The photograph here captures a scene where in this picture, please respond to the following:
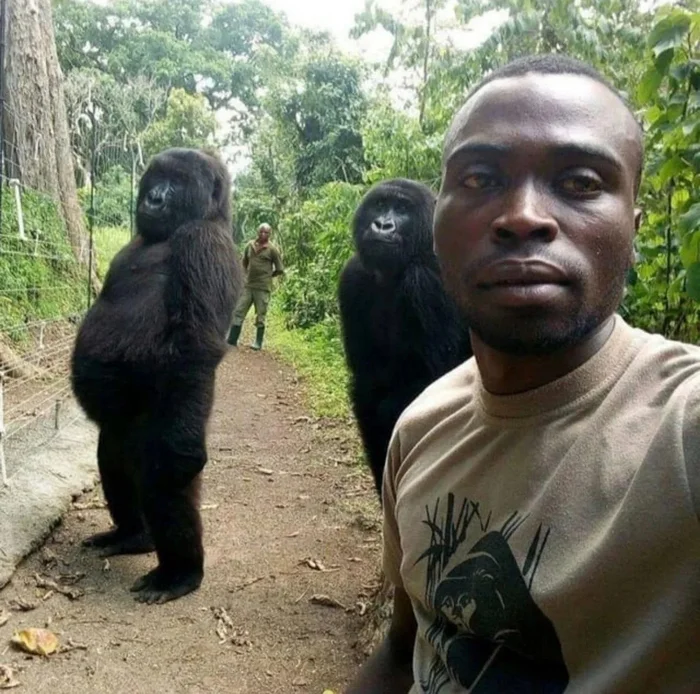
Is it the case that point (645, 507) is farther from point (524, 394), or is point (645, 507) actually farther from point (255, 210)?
point (255, 210)

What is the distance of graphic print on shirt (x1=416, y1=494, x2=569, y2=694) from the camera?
104cm

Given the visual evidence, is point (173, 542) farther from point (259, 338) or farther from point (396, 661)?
point (259, 338)

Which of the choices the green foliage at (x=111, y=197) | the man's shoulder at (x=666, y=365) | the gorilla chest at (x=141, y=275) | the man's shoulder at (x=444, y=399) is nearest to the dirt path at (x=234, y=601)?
the gorilla chest at (x=141, y=275)

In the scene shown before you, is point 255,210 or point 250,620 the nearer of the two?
point 250,620

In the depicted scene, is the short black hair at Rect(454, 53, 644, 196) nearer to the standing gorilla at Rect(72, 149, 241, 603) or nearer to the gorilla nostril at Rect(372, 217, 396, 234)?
the standing gorilla at Rect(72, 149, 241, 603)

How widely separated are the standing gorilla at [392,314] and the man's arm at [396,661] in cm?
225

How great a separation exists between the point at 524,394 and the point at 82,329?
3.16 metres

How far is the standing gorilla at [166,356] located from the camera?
363 cm

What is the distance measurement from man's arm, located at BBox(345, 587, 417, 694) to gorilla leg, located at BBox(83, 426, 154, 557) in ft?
8.62

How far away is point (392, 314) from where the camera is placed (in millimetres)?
4035

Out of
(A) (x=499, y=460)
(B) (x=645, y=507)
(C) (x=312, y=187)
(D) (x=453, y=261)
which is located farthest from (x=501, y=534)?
(C) (x=312, y=187)

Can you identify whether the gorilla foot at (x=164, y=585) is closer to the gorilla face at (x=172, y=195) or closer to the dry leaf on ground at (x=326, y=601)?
the dry leaf on ground at (x=326, y=601)

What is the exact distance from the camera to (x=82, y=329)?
A: 3.87m

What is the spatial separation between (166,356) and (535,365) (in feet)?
8.94
